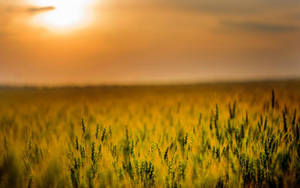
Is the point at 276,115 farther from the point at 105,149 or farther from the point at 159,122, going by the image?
the point at 105,149

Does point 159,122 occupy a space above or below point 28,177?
above

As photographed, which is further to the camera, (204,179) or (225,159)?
(225,159)

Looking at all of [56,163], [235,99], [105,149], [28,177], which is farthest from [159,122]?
[28,177]

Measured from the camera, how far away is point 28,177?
2.40 metres

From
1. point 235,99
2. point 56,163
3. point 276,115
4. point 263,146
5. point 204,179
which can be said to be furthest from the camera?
point 235,99

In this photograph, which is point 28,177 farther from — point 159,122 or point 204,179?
point 159,122

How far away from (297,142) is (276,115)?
0.71m

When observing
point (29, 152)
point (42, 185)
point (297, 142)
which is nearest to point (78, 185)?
point (42, 185)

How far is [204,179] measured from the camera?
2.28 meters

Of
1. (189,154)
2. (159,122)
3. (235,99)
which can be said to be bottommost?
(189,154)

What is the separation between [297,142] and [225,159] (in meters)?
0.83

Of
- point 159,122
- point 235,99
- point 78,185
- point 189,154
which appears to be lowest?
point 78,185

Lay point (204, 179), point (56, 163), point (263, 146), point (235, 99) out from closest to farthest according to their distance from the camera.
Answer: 1. point (204, 179)
2. point (56, 163)
3. point (263, 146)
4. point (235, 99)

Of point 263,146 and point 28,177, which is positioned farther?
point 263,146
